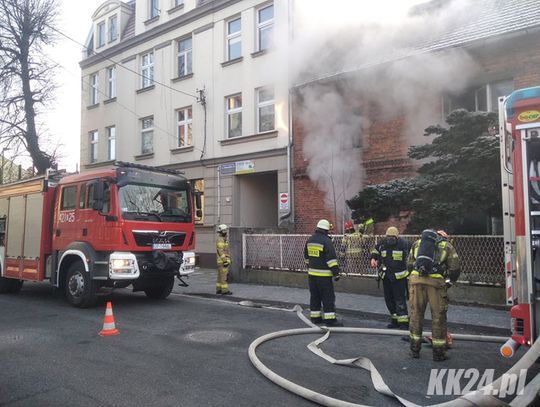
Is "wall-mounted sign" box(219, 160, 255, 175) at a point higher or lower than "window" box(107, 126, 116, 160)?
lower

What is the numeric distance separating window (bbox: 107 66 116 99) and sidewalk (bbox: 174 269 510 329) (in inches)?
456

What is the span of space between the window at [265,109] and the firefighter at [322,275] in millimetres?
8622

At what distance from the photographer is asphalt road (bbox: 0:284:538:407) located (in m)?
3.96

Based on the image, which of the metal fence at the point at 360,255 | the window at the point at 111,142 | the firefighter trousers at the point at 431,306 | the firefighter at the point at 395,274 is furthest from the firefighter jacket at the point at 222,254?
the window at the point at 111,142

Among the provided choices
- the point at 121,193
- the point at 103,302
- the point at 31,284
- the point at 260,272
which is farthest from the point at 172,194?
the point at 31,284

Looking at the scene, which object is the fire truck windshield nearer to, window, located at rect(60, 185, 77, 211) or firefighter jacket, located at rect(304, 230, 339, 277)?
window, located at rect(60, 185, 77, 211)

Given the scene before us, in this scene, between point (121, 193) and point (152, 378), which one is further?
point (121, 193)

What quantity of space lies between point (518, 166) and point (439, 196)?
4069mm

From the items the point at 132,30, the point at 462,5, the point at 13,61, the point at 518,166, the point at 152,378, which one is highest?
the point at 132,30

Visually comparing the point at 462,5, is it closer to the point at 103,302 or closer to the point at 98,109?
the point at 103,302

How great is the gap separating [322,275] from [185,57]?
1342 centimetres

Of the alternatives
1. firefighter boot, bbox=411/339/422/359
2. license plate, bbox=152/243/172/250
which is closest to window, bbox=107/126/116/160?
license plate, bbox=152/243/172/250

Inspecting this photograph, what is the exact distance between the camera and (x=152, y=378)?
442cm

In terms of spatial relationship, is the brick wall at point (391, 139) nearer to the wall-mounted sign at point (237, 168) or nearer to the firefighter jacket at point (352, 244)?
the firefighter jacket at point (352, 244)
